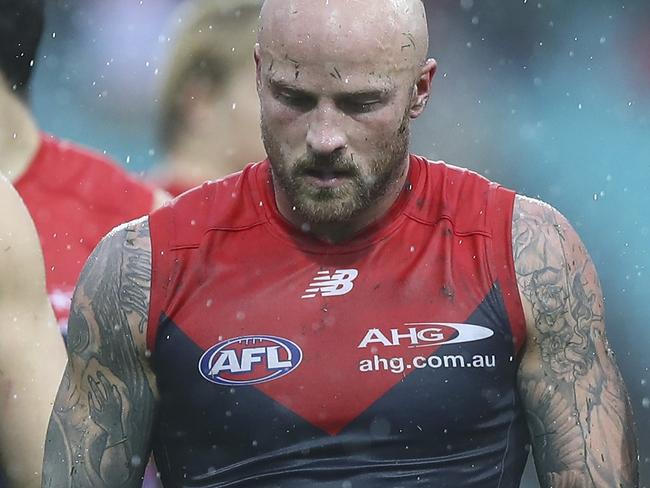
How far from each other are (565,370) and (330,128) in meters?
0.71

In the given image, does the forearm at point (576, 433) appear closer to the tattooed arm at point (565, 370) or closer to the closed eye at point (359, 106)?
the tattooed arm at point (565, 370)

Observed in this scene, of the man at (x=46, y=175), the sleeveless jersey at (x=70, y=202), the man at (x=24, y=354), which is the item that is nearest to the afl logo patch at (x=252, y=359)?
the man at (x=24, y=354)

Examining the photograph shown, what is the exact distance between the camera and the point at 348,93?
3756mm

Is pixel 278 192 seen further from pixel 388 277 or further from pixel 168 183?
pixel 168 183

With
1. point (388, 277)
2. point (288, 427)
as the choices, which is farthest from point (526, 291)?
point (288, 427)

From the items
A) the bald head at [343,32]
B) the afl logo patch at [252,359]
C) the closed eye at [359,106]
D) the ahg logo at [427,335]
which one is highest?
the bald head at [343,32]

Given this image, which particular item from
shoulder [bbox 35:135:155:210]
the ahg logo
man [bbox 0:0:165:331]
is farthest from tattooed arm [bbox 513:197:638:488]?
shoulder [bbox 35:135:155:210]

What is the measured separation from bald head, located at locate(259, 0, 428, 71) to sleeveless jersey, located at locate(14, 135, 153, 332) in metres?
2.09

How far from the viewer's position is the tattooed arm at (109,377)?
13.0 feet

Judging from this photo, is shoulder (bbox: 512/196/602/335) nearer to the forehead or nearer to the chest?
the chest

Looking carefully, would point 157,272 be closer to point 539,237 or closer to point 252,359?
point 252,359

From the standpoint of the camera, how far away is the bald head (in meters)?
3.77

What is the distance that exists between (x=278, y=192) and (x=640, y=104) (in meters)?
3.25

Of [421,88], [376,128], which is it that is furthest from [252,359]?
[421,88]
